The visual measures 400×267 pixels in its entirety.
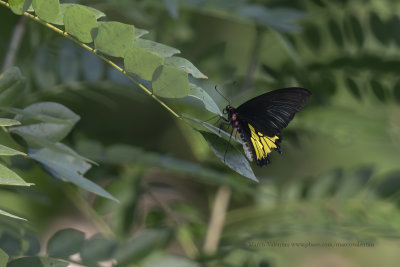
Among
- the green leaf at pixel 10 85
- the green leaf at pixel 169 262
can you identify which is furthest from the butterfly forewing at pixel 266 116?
the green leaf at pixel 10 85

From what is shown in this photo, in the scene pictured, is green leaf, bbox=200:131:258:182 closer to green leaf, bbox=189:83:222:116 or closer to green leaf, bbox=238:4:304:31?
green leaf, bbox=189:83:222:116

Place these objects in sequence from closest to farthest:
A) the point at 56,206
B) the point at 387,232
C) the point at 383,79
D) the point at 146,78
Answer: the point at 146,78
the point at 387,232
the point at 383,79
the point at 56,206

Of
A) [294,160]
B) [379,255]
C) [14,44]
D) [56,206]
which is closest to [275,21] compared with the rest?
[14,44]

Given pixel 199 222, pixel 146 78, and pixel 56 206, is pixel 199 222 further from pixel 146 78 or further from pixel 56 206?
pixel 56 206

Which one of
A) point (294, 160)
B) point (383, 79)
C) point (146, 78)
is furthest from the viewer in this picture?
point (294, 160)

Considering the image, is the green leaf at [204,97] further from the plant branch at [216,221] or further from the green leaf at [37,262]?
the plant branch at [216,221]

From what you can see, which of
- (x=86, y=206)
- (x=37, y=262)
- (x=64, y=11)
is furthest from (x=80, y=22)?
(x=86, y=206)
